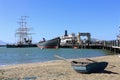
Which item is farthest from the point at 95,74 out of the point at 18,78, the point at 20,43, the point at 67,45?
the point at 20,43

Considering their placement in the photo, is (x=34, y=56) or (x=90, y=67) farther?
(x=34, y=56)

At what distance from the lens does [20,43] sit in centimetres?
16750

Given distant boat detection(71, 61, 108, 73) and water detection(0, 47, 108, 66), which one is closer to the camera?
distant boat detection(71, 61, 108, 73)

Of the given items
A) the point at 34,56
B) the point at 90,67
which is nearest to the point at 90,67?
the point at 90,67

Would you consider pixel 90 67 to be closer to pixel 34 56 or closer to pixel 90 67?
pixel 90 67

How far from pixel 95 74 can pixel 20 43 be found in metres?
150

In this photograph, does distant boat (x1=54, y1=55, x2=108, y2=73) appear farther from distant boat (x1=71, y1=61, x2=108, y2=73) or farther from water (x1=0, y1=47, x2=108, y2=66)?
water (x1=0, y1=47, x2=108, y2=66)

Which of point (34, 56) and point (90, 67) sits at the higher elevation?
point (90, 67)

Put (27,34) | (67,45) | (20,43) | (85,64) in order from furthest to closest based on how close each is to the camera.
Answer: (27,34), (20,43), (67,45), (85,64)

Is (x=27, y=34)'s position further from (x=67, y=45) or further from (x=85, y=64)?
(x=85, y=64)

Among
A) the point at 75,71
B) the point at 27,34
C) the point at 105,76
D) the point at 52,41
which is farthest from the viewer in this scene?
the point at 27,34

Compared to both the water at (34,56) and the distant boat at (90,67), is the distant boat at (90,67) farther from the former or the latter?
the water at (34,56)

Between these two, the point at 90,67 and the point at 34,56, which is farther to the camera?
the point at 34,56

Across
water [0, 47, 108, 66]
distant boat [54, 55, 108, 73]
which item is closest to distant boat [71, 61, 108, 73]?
distant boat [54, 55, 108, 73]
